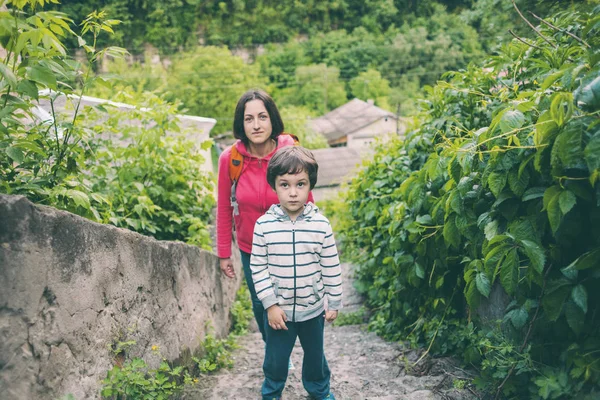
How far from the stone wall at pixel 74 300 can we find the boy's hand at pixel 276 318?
0.63 meters

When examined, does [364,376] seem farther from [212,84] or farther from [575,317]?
[212,84]

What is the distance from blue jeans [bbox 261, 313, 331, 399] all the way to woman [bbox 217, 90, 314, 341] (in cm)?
56

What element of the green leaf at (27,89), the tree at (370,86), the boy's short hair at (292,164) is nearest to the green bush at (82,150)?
the green leaf at (27,89)

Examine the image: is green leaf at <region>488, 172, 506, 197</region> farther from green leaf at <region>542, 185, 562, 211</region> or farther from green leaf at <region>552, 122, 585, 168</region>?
green leaf at <region>552, 122, 585, 168</region>

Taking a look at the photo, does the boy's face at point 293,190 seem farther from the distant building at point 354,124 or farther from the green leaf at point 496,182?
the distant building at point 354,124

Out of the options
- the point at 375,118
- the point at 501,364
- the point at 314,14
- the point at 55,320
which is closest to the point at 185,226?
the point at 55,320

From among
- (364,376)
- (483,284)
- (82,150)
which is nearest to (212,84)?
(82,150)

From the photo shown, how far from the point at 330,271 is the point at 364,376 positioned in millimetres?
985

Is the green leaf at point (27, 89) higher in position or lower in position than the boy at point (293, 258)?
higher

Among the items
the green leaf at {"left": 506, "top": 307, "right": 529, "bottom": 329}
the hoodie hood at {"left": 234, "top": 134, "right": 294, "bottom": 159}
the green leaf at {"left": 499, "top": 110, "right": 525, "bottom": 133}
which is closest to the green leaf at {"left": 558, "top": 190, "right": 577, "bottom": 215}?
the green leaf at {"left": 499, "top": 110, "right": 525, "bottom": 133}

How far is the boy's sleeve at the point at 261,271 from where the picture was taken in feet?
8.03

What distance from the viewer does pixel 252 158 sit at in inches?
120

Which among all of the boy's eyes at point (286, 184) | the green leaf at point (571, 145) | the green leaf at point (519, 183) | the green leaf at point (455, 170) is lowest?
the green leaf at point (519, 183)

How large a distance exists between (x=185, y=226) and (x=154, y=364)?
1.70 meters
